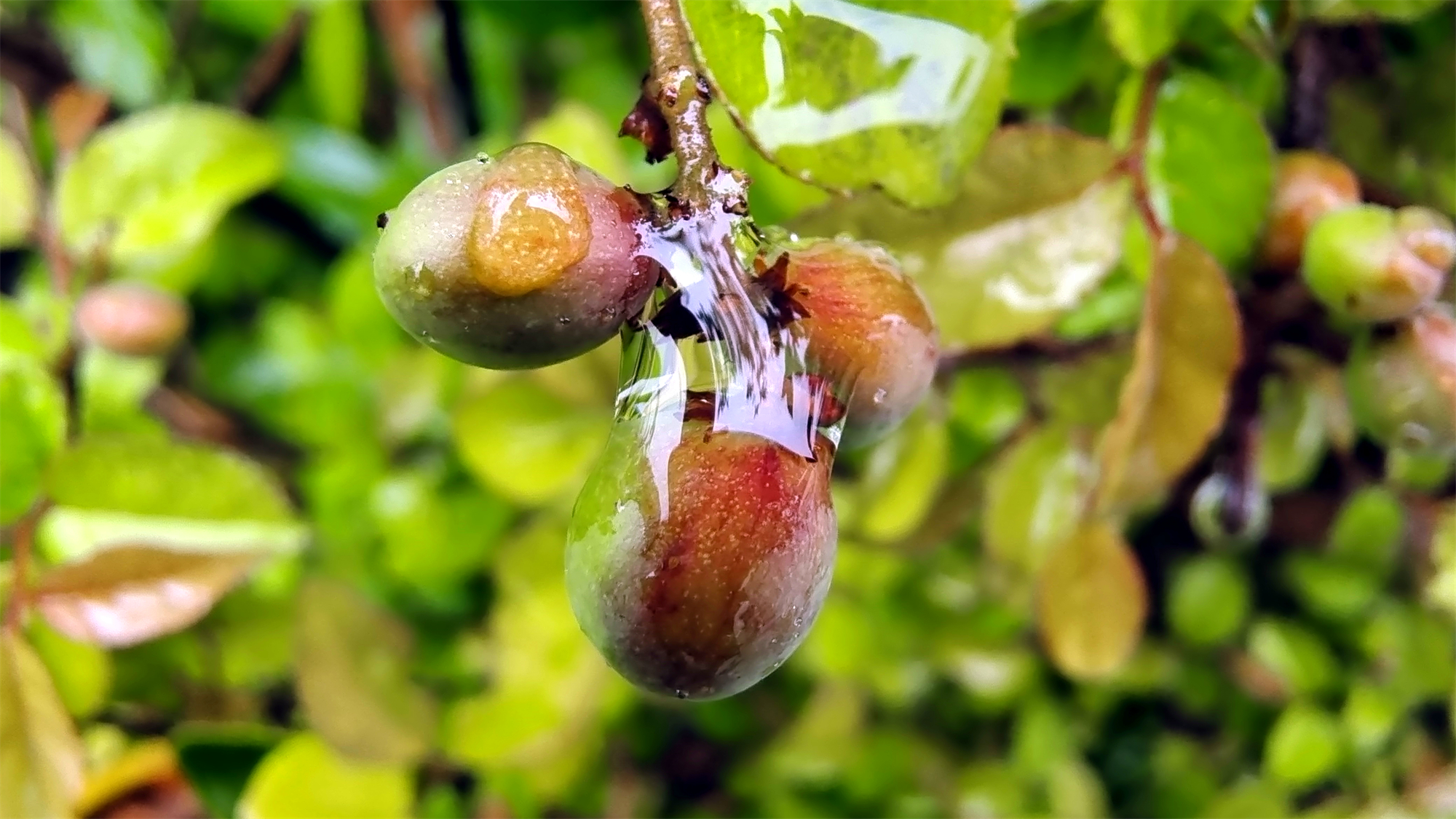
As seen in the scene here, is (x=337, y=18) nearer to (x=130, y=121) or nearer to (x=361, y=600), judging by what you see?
(x=130, y=121)

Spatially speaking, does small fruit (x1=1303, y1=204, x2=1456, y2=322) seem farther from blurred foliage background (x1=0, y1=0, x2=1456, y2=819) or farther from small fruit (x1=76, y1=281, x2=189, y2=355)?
small fruit (x1=76, y1=281, x2=189, y2=355)

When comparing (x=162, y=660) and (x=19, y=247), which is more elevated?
(x=19, y=247)

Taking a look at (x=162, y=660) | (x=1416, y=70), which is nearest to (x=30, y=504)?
(x=162, y=660)

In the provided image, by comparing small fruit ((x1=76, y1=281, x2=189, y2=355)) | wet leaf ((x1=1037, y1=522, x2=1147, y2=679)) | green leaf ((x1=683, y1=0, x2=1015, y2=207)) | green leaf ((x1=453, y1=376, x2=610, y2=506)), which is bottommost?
wet leaf ((x1=1037, y1=522, x2=1147, y2=679))

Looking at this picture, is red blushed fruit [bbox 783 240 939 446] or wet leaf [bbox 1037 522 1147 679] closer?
red blushed fruit [bbox 783 240 939 446]

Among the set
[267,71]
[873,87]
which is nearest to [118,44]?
[267,71]

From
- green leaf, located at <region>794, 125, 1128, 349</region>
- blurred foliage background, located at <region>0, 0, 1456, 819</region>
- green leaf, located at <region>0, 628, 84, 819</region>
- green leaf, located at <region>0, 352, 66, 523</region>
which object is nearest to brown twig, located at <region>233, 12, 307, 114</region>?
blurred foliage background, located at <region>0, 0, 1456, 819</region>

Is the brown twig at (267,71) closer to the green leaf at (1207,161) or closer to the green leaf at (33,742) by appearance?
the green leaf at (33,742)
